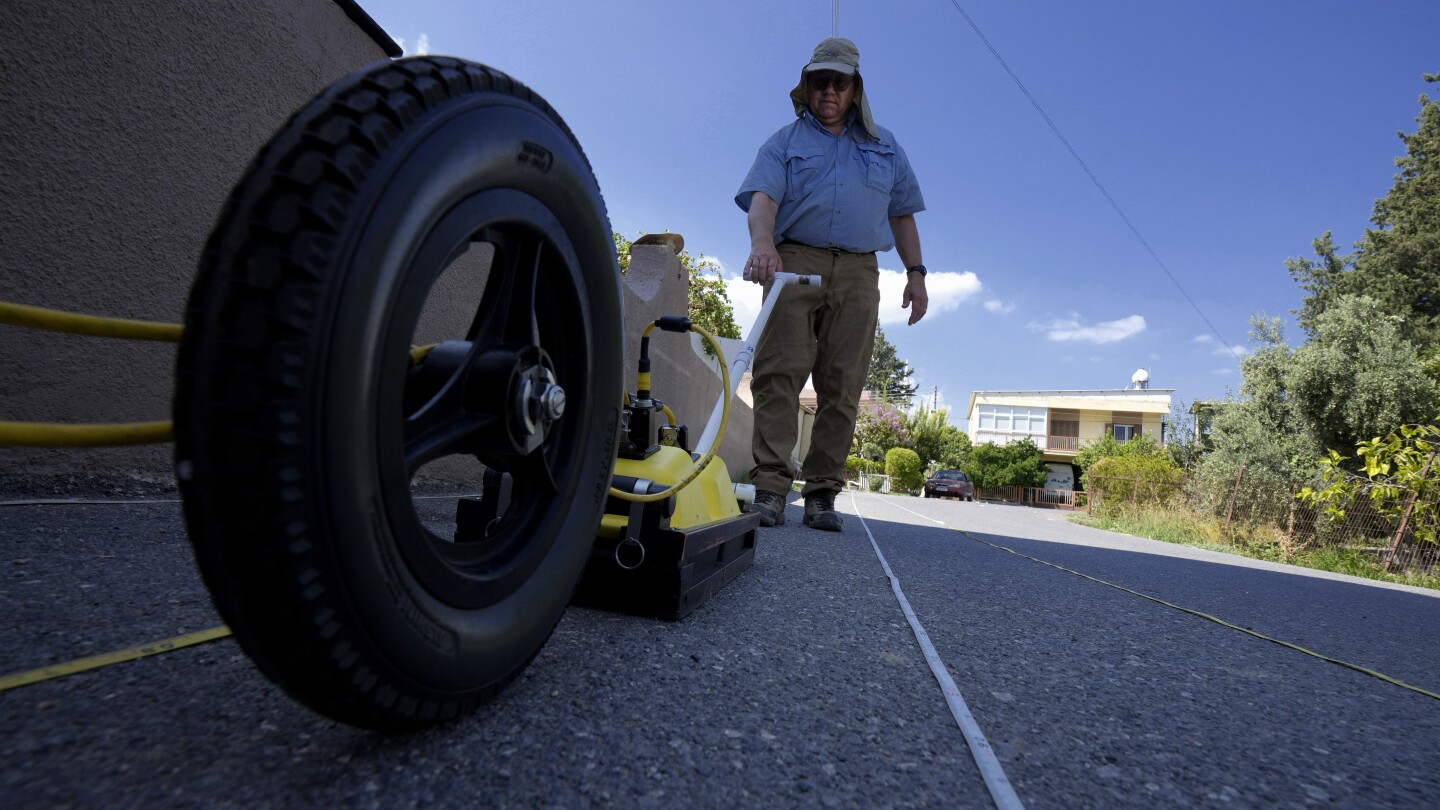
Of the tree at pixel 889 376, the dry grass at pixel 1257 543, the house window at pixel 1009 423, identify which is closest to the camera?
the dry grass at pixel 1257 543

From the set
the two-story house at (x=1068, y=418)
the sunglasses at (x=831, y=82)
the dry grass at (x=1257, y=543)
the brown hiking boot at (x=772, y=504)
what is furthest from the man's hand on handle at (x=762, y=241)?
the two-story house at (x=1068, y=418)

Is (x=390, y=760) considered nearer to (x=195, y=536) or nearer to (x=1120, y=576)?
(x=195, y=536)

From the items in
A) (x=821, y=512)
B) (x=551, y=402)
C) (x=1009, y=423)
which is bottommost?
(x=821, y=512)

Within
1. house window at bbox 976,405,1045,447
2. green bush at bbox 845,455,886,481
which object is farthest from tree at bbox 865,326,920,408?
green bush at bbox 845,455,886,481

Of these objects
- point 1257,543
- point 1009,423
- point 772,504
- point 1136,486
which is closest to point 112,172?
point 772,504

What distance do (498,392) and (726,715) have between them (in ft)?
1.73

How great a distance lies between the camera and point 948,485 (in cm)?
2886

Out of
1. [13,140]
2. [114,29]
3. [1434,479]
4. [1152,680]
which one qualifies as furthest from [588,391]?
[1434,479]

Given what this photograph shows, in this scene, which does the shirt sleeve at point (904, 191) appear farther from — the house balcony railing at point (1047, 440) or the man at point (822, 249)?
the house balcony railing at point (1047, 440)

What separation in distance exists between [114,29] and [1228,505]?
1258cm

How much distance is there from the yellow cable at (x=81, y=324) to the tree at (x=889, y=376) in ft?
199

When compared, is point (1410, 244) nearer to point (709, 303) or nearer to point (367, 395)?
point (709, 303)

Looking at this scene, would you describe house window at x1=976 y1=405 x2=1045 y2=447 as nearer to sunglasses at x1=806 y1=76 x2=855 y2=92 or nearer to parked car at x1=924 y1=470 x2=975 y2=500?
parked car at x1=924 y1=470 x2=975 y2=500

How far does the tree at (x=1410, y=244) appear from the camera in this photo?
21438 mm
